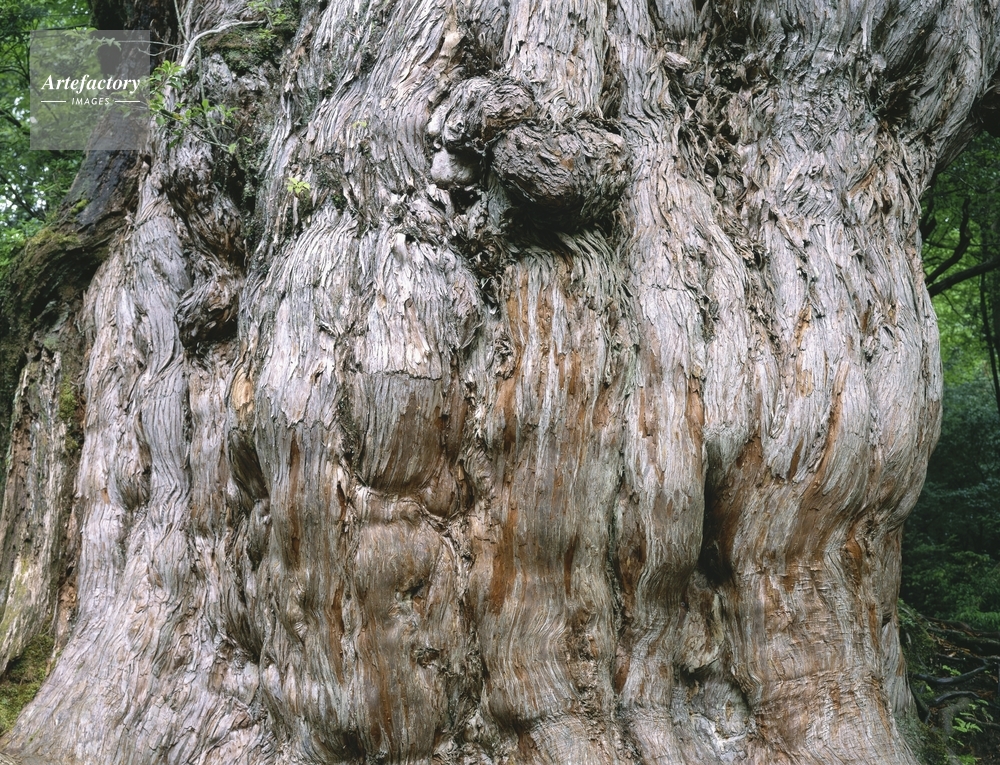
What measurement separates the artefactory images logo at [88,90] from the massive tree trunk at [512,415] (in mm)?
1223

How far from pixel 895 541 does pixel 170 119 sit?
433 cm

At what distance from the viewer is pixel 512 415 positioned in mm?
3176

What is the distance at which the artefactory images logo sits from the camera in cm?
534

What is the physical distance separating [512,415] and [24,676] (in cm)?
279

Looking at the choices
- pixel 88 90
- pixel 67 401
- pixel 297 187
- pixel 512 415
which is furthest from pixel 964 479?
pixel 88 90

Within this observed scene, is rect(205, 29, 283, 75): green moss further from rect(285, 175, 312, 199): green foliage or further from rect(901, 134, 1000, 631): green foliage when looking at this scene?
rect(901, 134, 1000, 631): green foliage

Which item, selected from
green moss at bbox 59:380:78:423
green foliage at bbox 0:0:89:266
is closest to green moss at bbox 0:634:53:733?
green moss at bbox 59:380:78:423

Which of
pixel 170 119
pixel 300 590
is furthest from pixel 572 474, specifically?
pixel 170 119

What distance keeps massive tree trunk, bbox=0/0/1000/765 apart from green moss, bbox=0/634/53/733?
76 millimetres

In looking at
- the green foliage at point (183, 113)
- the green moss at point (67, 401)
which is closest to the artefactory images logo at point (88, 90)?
the green foliage at point (183, 113)

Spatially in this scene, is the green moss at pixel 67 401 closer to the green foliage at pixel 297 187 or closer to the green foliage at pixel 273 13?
the green foliage at pixel 297 187

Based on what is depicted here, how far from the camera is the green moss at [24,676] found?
3790 millimetres

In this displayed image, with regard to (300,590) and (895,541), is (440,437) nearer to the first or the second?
(300,590)

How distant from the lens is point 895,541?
3975 mm
